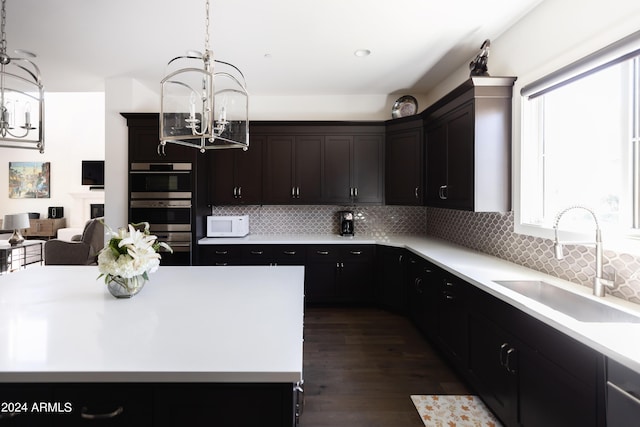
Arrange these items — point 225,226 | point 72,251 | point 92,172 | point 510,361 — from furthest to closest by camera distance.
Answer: point 92,172
point 72,251
point 225,226
point 510,361

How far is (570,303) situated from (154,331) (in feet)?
7.09

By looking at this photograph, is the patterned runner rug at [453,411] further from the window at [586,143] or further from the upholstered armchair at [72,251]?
the upholstered armchair at [72,251]

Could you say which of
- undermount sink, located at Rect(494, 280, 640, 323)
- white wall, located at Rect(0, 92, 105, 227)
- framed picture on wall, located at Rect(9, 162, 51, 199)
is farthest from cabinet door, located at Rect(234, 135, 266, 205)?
framed picture on wall, located at Rect(9, 162, 51, 199)

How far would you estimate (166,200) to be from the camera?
11.8 ft

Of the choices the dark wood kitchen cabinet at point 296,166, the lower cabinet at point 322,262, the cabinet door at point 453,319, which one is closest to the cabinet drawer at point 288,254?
the lower cabinet at point 322,262

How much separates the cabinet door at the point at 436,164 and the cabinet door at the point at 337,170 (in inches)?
38.6

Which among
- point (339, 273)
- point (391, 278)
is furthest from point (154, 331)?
point (391, 278)

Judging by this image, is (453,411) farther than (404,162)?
No

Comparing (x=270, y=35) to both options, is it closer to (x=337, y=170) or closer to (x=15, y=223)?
(x=337, y=170)

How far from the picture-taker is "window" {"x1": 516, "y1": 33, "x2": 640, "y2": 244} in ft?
5.59

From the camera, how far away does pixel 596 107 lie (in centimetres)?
194

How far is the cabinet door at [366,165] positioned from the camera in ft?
13.2

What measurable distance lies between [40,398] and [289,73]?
3419mm

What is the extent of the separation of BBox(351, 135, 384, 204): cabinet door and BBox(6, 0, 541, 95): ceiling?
2.38 ft
